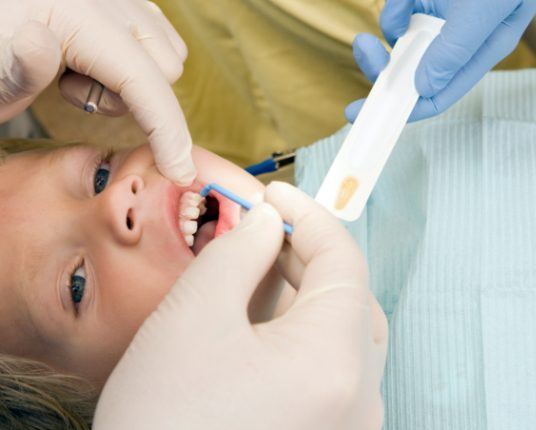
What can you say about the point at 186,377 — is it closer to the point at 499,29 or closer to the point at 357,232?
the point at 357,232

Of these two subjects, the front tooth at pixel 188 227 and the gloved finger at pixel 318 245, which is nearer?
the gloved finger at pixel 318 245

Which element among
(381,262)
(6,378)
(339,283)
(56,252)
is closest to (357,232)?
(381,262)

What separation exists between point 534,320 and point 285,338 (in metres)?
0.50

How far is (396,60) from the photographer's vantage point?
134 cm

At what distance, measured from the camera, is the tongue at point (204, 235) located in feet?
4.50

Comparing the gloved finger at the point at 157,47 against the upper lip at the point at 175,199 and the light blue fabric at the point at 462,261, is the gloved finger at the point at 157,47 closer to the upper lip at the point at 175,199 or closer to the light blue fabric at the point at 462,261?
the upper lip at the point at 175,199

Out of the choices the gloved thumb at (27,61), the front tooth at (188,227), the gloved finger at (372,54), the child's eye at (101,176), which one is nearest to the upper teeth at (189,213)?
the front tooth at (188,227)

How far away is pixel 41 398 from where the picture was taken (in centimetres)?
122

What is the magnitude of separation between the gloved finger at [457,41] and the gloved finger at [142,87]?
0.48m

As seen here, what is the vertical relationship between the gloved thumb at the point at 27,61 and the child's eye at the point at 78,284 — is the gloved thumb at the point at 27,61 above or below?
above

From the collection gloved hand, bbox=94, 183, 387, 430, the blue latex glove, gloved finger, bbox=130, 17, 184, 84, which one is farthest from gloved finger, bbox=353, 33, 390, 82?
gloved hand, bbox=94, 183, 387, 430

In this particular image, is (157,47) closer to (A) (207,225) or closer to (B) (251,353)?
(A) (207,225)

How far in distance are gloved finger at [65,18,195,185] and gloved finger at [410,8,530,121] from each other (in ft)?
1.55

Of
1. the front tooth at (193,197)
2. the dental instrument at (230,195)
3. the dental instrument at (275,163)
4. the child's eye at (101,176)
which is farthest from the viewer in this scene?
the dental instrument at (275,163)
